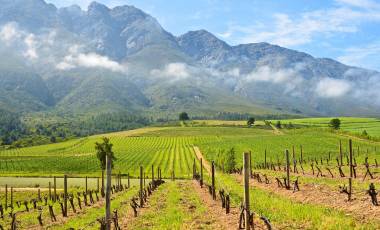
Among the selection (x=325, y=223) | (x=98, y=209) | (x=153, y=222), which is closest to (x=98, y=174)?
(x=98, y=209)

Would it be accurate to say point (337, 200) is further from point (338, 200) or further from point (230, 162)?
point (230, 162)

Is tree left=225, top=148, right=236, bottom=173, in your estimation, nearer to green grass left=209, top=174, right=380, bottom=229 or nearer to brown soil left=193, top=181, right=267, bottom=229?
brown soil left=193, top=181, right=267, bottom=229

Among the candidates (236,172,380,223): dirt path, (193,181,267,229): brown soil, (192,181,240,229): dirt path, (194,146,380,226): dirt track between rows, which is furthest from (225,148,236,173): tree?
(192,181,240,229): dirt path

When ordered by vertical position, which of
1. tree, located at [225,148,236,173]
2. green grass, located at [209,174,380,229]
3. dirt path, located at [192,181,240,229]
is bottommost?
tree, located at [225,148,236,173]

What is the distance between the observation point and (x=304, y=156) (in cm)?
10119

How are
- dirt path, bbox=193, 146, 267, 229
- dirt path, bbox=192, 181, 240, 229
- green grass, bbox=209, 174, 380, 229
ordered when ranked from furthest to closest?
1. dirt path, bbox=192, 181, 240, 229
2. dirt path, bbox=193, 146, 267, 229
3. green grass, bbox=209, 174, 380, 229

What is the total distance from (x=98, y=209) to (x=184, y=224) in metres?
Result: 16.6

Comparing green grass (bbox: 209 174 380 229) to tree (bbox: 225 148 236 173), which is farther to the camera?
tree (bbox: 225 148 236 173)

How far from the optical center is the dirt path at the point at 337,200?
1738 centimetres

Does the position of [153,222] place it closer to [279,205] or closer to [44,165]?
[279,205]

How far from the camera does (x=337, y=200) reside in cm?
2134

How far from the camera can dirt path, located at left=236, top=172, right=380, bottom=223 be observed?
1738 centimetres

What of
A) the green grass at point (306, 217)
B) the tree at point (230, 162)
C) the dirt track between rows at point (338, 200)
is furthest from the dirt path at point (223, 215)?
the tree at point (230, 162)

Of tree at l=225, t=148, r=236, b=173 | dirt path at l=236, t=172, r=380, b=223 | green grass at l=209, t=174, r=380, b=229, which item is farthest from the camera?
tree at l=225, t=148, r=236, b=173
